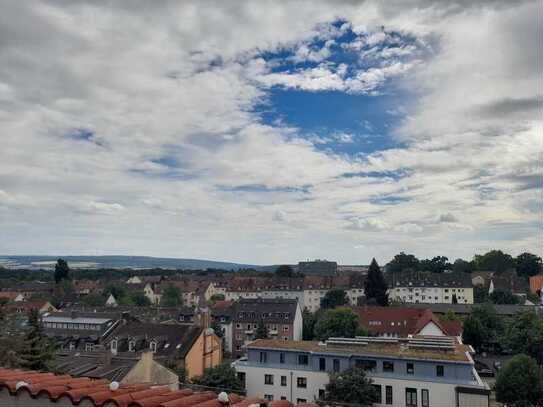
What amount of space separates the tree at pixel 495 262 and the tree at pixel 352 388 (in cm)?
13090

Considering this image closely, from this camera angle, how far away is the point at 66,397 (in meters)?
7.80

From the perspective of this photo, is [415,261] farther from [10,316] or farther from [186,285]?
[10,316]

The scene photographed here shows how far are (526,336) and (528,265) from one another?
342 ft

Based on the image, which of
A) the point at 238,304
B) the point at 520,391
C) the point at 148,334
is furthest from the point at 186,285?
the point at 520,391

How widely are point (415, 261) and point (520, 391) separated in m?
114

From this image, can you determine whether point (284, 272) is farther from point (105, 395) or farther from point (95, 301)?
point (105, 395)

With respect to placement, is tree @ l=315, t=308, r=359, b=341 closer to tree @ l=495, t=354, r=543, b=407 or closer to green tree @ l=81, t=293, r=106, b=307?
tree @ l=495, t=354, r=543, b=407

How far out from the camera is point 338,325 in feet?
197

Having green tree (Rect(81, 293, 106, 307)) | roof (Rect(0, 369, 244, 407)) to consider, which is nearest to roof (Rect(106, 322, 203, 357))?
roof (Rect(0, 369, 244, 407))

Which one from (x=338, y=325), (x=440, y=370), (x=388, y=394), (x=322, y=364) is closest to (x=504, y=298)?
(x=338, y=325)

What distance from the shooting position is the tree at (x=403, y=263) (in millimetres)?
146500

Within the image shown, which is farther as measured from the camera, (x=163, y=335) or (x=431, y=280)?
(x=431, y=280)

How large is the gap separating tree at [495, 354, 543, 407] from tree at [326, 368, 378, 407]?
11860mm

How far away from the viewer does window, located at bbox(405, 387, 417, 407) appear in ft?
109
